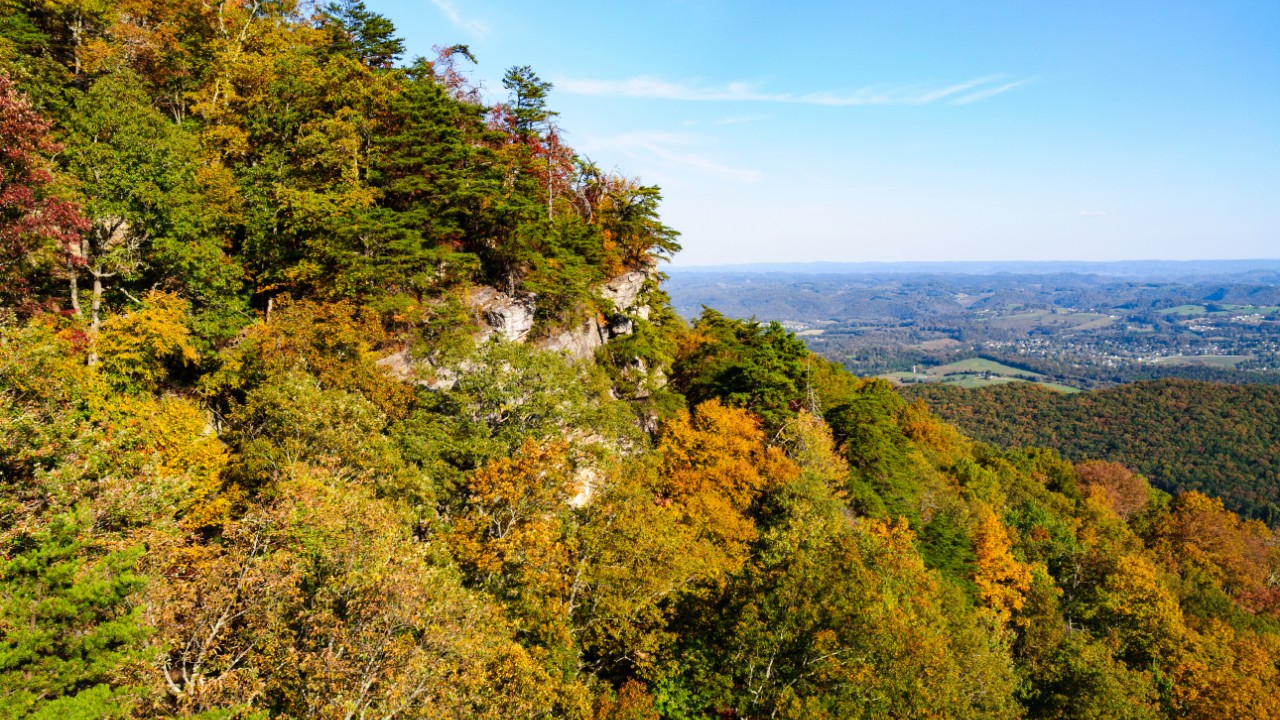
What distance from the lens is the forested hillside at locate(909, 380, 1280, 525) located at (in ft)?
374

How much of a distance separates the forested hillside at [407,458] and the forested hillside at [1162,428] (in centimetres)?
9878

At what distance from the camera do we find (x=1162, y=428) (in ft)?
438

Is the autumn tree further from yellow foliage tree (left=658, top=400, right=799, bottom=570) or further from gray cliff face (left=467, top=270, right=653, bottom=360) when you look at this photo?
yellow foliage tree (left=658, top=400, right=799, bottom=570)

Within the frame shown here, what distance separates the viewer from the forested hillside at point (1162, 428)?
114 metres

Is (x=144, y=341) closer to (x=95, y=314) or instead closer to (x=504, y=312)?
(x=95, y=314)

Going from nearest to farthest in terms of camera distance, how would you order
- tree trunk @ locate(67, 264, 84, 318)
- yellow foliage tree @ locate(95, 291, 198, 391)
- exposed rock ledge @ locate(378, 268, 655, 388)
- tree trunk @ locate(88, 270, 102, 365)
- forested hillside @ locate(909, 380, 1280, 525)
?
yellow foliage tree @ locate(95, 291, 198, 391) < tree trunk @ locate(88, 270, 102, 365) < tree trunk @ locate(67, 264, 84, 318) < exposed rock ledge @ locate(378, 268, 655, 388) < forested hillside @ locate(909, 380, 1280, 525)

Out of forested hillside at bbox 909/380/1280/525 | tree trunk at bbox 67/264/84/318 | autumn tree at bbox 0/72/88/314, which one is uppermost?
autumn tree at bbox 0/72/88/314

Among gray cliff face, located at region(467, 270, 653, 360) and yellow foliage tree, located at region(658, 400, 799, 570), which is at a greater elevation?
gray cliff face, located at region(467, 270, 653, 360)

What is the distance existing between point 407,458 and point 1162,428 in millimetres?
174563

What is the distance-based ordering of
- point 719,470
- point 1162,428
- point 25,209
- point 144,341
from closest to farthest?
point 25,209
point 144,341
point 719,470
point 1162,428

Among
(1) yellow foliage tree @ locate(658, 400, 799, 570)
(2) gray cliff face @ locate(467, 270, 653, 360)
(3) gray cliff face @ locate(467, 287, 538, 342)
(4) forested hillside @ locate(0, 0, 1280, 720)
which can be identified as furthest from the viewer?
(2) gray cliff face @ locate(467, 270, 653, 360)

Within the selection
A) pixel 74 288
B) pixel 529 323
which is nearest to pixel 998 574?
pixel 529 323

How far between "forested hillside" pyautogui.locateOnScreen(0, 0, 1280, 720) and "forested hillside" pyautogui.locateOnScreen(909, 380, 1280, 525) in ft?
324

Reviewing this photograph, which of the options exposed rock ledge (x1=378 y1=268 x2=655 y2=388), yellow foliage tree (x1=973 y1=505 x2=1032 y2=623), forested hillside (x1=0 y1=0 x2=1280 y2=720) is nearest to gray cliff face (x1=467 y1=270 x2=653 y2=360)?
exposed rock ledge (x1=378 y1=268 x2=655 y2=388)
